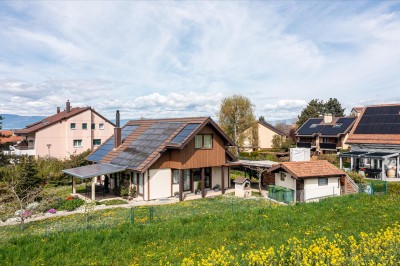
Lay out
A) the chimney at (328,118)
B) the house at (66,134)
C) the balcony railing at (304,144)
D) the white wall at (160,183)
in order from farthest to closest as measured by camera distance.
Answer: the chimney at (328,118) < the balcony railing at (304,144) < the house at (66,134) < the white wall at (160,183)

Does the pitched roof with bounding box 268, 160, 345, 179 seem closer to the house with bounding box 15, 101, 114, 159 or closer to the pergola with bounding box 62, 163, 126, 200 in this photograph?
the pergola with bounding box 62, 163, 126, 200

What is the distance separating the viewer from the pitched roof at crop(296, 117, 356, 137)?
55.2 meters

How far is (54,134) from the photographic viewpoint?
1807 inches

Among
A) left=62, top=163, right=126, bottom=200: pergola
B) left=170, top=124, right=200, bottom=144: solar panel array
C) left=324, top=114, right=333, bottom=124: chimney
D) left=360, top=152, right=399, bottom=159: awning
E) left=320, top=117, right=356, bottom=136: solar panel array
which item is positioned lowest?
left=62, top=163, right=126, bottom=200: pergola

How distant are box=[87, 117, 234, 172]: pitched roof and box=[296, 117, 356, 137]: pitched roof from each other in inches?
1347

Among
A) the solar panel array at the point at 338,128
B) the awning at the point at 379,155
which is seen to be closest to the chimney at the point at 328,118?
the solar panel array at the point at 338,128

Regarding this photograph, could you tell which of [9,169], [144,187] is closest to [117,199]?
[144,187]

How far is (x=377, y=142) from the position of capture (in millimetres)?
37906

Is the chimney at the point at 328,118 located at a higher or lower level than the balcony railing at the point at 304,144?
higher

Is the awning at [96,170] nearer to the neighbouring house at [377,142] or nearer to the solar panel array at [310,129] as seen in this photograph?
the neighbouring house at [377,142]

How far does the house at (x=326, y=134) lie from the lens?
5469cm

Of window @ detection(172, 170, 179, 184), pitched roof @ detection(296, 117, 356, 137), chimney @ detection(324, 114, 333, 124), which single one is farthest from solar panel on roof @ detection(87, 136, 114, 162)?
chimney @ detection(324, 114, 333, 124)

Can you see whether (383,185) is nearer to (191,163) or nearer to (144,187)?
(191,163)

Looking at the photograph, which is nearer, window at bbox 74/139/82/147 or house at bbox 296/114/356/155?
window at bbox 74/139/82/147
